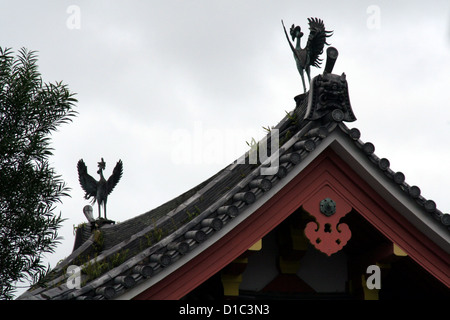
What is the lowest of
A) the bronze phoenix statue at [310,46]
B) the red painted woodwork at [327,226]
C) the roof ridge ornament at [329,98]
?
the red painted woodwork at [327,226]

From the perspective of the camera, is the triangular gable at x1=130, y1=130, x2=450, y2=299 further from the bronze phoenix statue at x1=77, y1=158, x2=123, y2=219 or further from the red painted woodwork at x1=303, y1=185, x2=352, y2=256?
the bronze phoenix statue at x1=77, y1=158, x2=123, y2=219

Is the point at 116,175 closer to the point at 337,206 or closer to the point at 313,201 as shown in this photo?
the point at 313,201

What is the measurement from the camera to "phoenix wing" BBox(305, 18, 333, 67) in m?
9.12

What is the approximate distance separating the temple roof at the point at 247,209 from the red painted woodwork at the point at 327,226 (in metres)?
0.44

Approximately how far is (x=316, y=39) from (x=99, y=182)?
15.2 ft

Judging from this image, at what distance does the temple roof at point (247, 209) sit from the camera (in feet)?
23.1

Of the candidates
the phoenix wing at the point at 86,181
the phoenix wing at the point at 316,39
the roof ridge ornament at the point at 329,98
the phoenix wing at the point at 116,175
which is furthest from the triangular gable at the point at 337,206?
the phoenix wing at the point at 86,181

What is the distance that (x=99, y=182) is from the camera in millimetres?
11695

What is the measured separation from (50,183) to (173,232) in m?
1.58

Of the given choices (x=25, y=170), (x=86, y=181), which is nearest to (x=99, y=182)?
(x=86, y=181)

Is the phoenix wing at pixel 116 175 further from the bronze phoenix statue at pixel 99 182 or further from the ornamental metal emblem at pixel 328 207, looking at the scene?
the ornamental metal emblem at pixel 328 207
